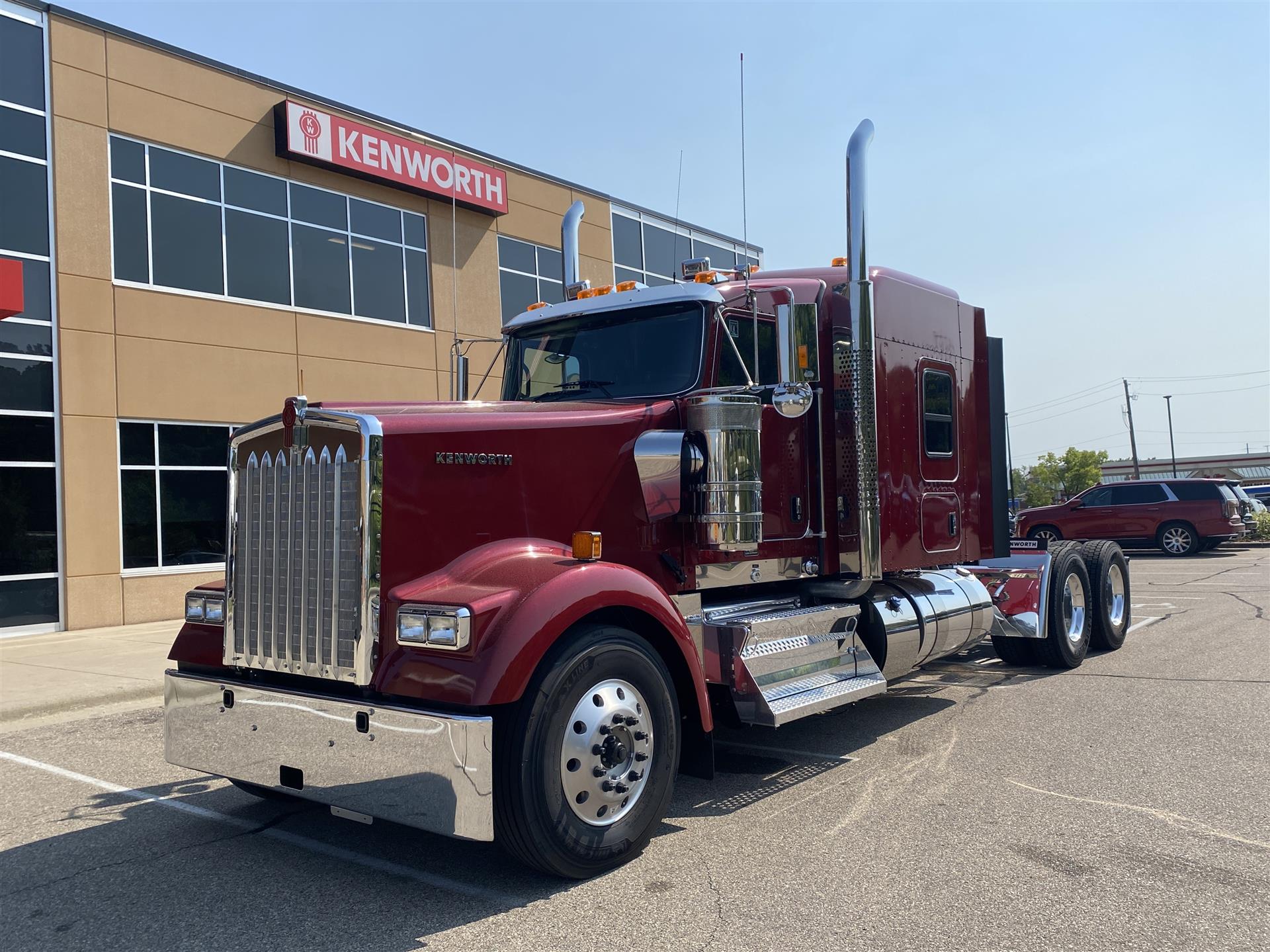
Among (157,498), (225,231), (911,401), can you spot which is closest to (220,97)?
(225,231)

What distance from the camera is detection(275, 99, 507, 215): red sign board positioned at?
16812 mm

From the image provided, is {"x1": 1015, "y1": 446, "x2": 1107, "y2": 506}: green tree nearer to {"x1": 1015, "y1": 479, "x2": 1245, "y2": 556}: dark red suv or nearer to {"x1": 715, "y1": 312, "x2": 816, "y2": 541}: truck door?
{"x1": 1015, "y1": 479, "x2": 1245, "y2": 556}: dark red suv

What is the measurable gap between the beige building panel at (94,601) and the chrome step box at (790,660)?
37.7 ft

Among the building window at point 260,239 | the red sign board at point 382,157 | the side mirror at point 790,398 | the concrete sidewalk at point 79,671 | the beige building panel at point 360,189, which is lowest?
the concrete sidewalk at point 79,671

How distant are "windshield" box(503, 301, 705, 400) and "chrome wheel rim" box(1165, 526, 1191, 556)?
21.5 metres

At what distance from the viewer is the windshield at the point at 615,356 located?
558 centimetres

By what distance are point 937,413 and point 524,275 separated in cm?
1501

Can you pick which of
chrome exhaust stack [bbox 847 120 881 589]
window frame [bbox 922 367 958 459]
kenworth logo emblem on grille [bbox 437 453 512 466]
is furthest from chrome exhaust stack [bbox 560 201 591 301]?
kenworth logo emblem on grille [bbox 437 453 512 466]

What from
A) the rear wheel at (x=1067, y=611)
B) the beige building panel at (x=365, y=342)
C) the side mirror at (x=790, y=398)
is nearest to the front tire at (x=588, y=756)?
the side mirror at (x=790, y=398)

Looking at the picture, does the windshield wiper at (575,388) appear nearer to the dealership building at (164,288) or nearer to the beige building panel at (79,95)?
the dealership building at (164,288)

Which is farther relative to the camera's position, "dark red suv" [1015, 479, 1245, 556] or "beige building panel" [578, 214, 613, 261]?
"dark red suv" [1015, 479, 1245, 556]

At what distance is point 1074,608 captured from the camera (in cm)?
934

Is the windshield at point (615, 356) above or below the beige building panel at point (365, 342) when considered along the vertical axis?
below

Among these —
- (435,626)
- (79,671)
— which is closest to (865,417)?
(435,626)
